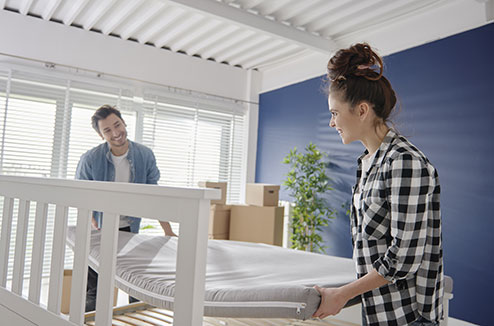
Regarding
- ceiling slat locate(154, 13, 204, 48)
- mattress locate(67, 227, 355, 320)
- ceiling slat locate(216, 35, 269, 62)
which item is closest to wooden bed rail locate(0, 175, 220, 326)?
mattress locate(67, 227, 355, 320)

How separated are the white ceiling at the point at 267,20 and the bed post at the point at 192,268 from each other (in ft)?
9.19

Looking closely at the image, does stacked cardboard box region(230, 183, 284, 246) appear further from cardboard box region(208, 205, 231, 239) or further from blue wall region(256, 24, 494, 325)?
blue wall region(256, 24, 494, 325)

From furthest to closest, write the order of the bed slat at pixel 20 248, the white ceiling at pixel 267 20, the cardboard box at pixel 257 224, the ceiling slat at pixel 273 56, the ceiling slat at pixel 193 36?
the ceiling slat at pixel 273 56, the cardboard box at pixel 257 224, the ceiling slat at pixel 193 36, the white ceiling at pixel 267 20, the bed slat at pixel 20 248

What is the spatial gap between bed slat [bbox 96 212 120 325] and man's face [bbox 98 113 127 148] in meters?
1.62

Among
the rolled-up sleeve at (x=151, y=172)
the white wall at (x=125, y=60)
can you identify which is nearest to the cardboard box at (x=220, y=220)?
the white wall at (x=125, y=60)

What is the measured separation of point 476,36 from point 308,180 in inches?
81.4

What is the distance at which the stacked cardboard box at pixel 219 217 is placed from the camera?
4.17 m

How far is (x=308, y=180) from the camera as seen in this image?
4.28 meters

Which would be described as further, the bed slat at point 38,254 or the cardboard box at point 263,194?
the cardboard box at point 263,194

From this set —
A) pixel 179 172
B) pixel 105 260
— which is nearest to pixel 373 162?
pixel 105 260

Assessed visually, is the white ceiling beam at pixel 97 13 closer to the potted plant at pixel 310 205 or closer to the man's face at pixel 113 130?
the man's face at pixel 113 130

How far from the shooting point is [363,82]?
1017mm

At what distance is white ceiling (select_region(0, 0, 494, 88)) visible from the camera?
330 centimetres

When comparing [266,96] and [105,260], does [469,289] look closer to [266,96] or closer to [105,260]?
[105,260]
